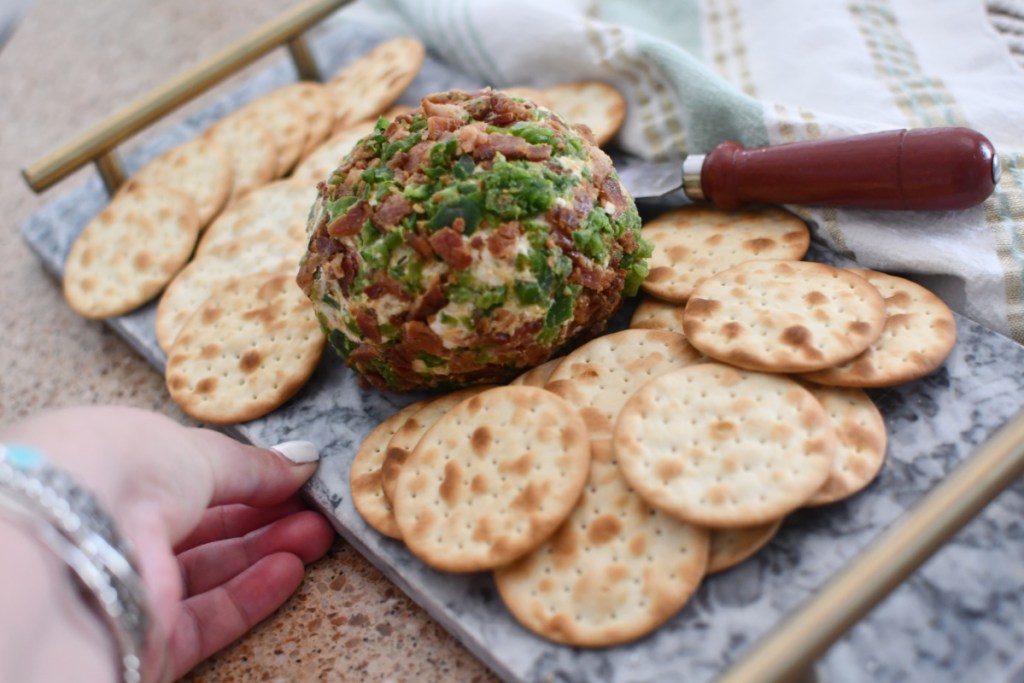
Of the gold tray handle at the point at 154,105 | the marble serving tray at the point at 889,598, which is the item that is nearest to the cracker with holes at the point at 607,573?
the marble serving tray at the point at 889,598

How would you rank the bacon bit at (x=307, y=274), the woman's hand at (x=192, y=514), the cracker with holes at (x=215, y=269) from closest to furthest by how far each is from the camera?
the woman's hand at (x=192, y=514) < the bacon bit at (x=307, y=274) < the cracker with holes at (x=215, y=269)

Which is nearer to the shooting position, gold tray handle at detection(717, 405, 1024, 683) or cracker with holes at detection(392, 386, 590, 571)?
gold tray handle at detection(717, 405, 1024, 683)

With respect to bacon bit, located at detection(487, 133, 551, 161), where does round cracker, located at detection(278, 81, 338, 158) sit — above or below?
below

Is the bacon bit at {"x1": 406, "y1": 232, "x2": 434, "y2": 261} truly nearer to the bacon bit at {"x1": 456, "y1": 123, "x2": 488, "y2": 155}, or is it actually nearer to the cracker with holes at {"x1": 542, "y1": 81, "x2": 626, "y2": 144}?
the bacon bit at {"x1": 456, "y1": 123, "x2": 488, "y2": 155}

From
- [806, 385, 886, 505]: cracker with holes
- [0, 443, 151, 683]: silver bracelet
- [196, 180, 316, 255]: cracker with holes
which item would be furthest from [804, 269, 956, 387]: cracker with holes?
[196, 180, 316, 255]: cracker with holes

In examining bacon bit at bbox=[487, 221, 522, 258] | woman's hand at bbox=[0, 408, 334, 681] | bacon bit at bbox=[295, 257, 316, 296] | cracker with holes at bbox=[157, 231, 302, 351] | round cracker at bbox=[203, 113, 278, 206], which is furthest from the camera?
round cracker at bbox=[203, 113, 278, 206]

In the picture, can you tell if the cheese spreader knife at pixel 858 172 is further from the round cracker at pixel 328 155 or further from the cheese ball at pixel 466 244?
the round cracker at pixel 328 155

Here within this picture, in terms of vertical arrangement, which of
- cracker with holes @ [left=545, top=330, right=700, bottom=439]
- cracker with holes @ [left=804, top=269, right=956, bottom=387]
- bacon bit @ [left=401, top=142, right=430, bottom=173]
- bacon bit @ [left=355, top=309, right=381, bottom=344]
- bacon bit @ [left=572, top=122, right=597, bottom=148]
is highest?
bacon bit @ [left=401, top=142, right=430, bottom=173]
